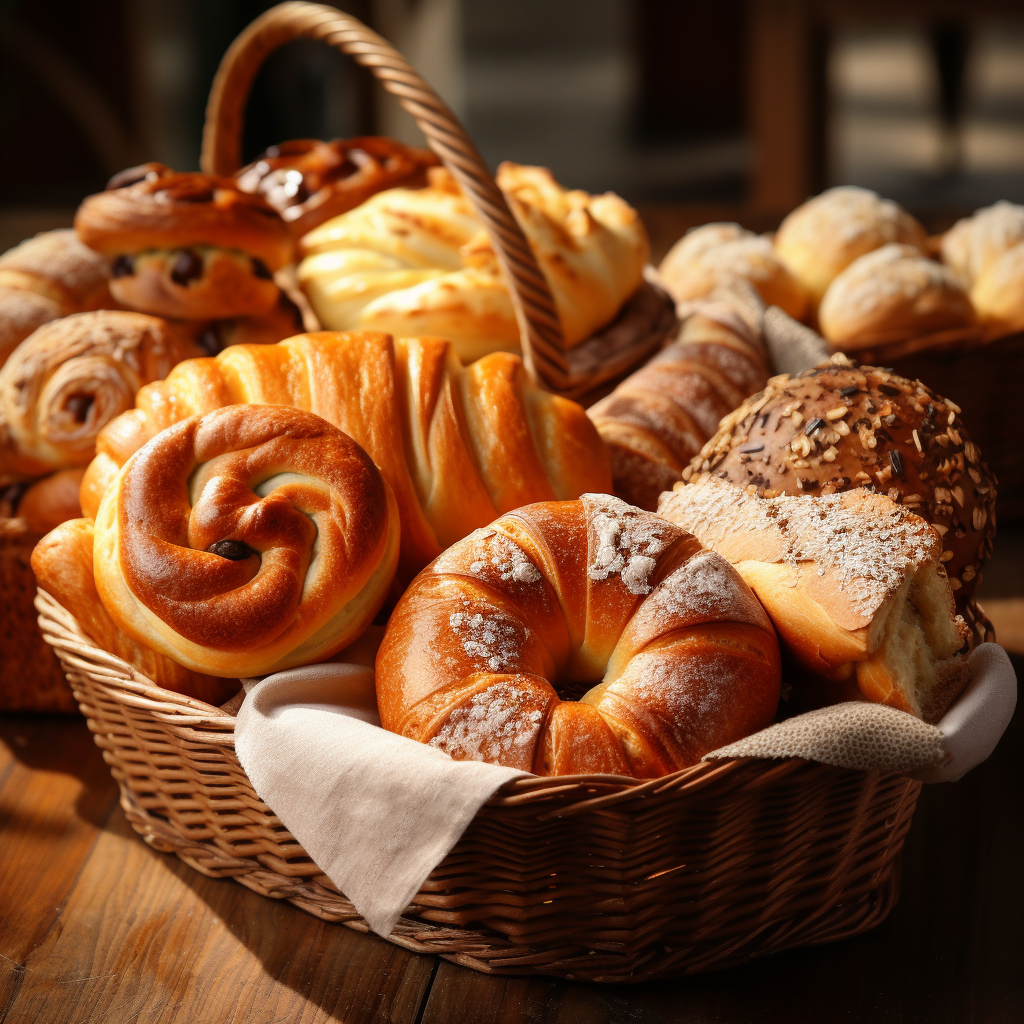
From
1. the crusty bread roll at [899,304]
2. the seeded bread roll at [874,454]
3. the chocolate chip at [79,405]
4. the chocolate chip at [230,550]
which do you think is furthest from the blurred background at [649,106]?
the chocolate chip at [230,550]

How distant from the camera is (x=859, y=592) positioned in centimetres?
94

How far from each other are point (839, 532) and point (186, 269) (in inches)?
37.2

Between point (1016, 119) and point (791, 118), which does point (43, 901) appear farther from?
point (1016, 119)

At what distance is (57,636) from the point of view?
1.13 metres

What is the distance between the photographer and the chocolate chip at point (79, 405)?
4.37 ft

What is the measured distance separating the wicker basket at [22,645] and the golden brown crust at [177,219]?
416 millimetres

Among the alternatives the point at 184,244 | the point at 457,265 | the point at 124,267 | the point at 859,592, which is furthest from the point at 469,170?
the point at 859,592

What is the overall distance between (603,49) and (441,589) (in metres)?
13.2

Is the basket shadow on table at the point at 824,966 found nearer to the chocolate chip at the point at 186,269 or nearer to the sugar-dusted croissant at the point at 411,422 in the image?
the sugar-dusted croissant at the point at 411,422

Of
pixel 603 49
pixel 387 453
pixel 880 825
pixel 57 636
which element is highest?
pixel 387 453

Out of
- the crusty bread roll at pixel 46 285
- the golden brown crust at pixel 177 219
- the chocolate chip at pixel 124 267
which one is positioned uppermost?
the golden brown crust at pixel 177 219

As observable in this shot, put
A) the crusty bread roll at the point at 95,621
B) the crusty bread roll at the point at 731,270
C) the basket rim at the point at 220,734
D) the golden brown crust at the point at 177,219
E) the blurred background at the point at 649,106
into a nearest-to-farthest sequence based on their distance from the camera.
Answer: the basket rim at the point at 220,734 → the crusty bread roll at the point at 95,621 → the golden brown crust at the point at 177,219 → the crusty bread roll at the point at 731,270 → the blurred background at the point at 649,106

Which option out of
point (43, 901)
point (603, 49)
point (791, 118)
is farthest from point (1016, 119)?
point (43, 901)

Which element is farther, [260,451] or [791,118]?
[791,118]
